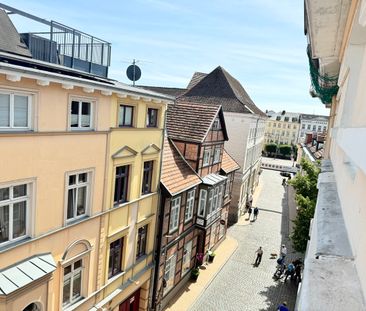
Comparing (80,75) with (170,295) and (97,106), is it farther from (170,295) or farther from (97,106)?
(170,295)

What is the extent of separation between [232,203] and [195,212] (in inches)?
438

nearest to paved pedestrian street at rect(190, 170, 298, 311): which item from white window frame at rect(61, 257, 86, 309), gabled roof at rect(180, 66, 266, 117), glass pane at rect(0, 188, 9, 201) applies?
white window frame at rect(61, 257, 86, 309)

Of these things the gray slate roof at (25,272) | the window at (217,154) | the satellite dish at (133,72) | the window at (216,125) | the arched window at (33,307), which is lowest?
the arched window at (33,307)

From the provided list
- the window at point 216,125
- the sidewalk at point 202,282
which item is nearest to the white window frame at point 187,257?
the sidewalk at point 202,282

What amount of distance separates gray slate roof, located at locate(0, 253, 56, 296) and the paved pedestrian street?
9097mm

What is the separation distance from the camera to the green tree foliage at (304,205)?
1339cm

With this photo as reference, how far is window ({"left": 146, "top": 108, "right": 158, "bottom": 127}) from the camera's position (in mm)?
11016

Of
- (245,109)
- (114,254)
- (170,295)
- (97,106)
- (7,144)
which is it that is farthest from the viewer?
(245,109)

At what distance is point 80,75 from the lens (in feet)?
26.0

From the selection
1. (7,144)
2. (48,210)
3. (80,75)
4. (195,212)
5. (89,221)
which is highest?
(80,75)

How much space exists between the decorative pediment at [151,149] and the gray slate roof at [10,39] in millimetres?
4569

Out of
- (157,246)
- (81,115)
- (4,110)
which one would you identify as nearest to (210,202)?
(157,246)

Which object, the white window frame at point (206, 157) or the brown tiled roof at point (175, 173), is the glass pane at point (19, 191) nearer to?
the brown tiled roof at point (175, 173)

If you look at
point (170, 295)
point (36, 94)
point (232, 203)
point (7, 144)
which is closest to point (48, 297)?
point (7, 144)
